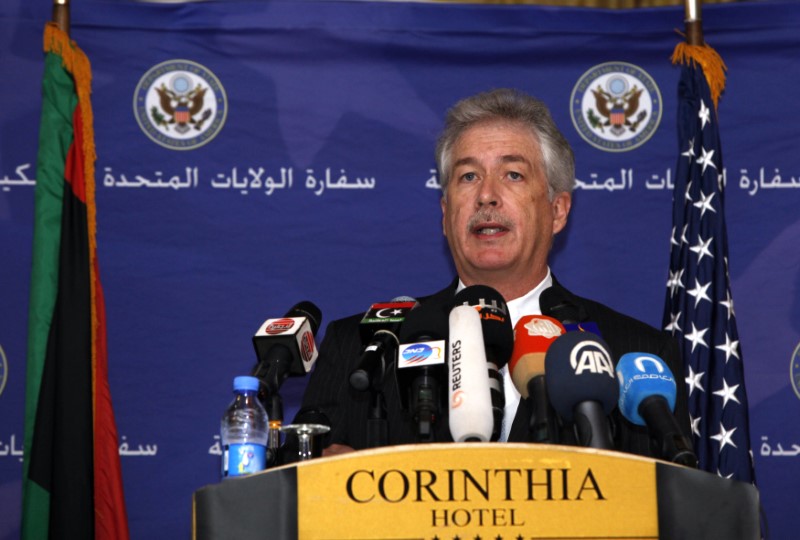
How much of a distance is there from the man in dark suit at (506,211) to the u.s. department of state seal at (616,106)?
2.81 feet

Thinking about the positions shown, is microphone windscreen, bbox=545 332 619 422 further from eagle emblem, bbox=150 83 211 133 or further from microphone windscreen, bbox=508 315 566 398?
eagle emblem, bbox=150 83 211 133

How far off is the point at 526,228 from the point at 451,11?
1.35 meters

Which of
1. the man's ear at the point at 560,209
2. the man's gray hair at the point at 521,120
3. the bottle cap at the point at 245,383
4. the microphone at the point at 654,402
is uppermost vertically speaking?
the man's gray hair at the point at 521,120

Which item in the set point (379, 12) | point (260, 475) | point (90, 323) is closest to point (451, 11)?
point (379, 12)

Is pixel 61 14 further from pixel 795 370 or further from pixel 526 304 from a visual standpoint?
pixel 795 370

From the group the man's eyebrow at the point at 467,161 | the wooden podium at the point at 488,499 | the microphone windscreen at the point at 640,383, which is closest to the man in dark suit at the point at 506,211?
the man's eyebrow at the point at 467,161

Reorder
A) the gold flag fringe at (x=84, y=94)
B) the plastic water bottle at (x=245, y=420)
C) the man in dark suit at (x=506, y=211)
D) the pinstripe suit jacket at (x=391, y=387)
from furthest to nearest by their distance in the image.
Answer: the gold flag fringe at (x=84, y=94)
the man in dark suit at (x=506, y=211)
the pinstripe suit jacket at (x=391, y=387)
the plastic water bottle at (x=245, y=420)

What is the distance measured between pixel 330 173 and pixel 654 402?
2.51 m

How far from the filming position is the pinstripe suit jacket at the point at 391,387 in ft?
7.72

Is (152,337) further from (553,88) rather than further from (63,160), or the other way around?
(553,88)

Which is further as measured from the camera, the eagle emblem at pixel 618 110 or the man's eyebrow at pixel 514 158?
the eagle emblem at pixel 618 110

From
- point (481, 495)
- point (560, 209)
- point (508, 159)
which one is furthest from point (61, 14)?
point (481, 495)

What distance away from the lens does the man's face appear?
116 inches

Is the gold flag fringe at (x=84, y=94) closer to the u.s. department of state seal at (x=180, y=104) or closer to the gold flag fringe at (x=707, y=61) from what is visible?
the u.s. department of state seal at (x=180, y=104)
